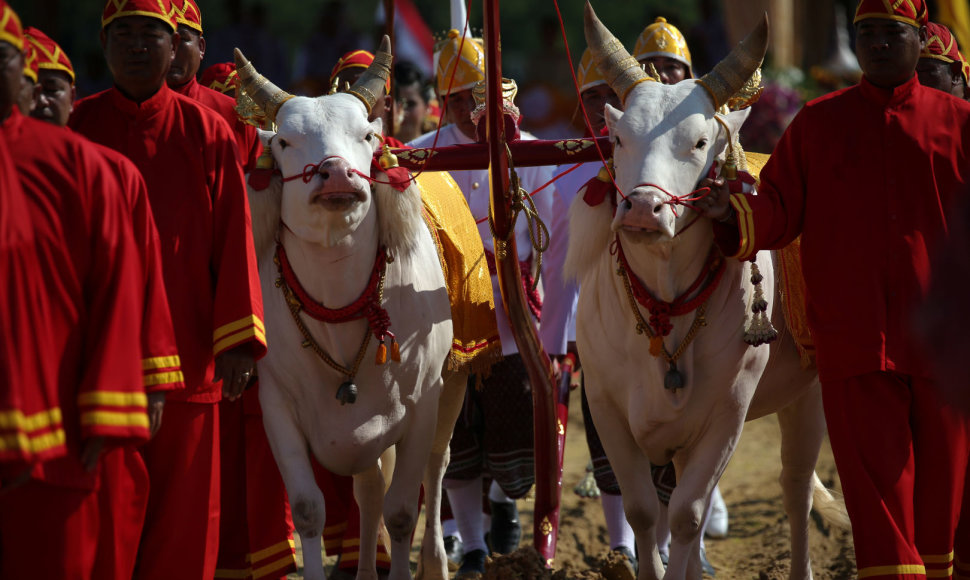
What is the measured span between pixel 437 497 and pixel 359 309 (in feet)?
5.02

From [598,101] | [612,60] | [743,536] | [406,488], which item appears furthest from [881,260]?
[743,536]

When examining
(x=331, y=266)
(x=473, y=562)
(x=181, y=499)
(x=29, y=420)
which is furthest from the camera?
(x=473, y=562)

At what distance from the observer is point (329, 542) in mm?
6703

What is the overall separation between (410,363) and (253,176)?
107cm

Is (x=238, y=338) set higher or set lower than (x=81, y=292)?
lower

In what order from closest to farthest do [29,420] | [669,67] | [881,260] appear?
[29,420]
[881,260]
[669,67]

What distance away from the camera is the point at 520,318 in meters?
6.15

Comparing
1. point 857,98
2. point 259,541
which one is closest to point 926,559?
point 857,98

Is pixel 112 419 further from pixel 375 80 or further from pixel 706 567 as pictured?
pixel 706 567

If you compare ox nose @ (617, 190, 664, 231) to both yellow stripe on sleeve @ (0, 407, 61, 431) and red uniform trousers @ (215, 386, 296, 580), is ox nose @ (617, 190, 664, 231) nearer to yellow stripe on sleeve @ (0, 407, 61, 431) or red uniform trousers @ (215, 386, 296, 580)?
red uniform trousers @ (215, 386, 296, 580)

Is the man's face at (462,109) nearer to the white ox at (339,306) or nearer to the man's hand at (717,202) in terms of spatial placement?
the white ox at (339,306)

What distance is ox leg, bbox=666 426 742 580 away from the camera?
5.59 metres

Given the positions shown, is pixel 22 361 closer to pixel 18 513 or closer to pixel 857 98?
pixel 18 513

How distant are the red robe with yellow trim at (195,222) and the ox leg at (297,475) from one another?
663 millimetres
